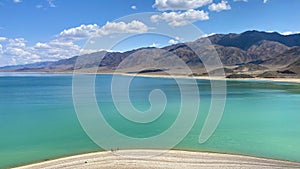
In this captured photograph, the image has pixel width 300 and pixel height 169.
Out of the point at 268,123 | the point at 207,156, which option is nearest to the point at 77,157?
the point at 207,156

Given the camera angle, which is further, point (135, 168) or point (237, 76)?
point (237, 76)

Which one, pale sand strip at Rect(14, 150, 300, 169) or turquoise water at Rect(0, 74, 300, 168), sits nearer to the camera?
pale sand strip at Rect(14, 150, 300, 169)

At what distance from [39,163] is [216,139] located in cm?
1299

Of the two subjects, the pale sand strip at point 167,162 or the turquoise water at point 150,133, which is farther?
the turquoise water at point 150,133

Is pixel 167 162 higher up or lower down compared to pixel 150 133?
lower down

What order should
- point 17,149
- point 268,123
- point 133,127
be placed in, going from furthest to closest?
point 268,123
point 133,127
point 17,149

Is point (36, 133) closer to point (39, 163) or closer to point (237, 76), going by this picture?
point (39, 163)

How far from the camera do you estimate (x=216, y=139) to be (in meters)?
25.2

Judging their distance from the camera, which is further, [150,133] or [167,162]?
[150,133]

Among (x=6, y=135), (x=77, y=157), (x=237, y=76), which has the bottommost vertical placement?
(x=77, y=157)

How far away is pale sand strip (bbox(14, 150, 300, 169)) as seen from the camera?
17.6 m

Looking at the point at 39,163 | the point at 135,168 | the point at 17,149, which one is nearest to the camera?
the point at 135,168

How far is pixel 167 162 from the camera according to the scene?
714 inches

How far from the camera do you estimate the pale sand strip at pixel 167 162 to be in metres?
17.6
